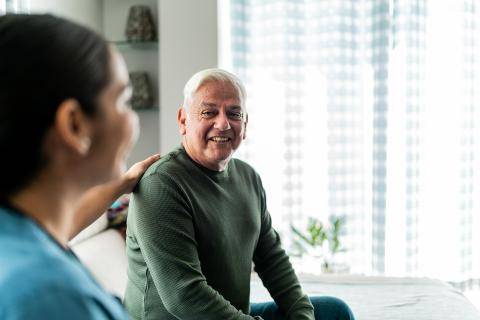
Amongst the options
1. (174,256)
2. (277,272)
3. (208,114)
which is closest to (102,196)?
(174,256)

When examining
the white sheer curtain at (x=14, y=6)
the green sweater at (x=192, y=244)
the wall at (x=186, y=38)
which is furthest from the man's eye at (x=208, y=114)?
the wall at (x=186, y=38)

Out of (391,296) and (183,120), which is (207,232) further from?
(391,296)

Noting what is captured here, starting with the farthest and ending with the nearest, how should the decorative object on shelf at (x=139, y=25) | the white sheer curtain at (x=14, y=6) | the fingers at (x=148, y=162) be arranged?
the decorative object on shelf at (x=139, y=25), the white sheer curtain at (x=14, y=6), the fingers at (x=148, y=162)

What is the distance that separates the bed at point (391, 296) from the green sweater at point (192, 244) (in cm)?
59

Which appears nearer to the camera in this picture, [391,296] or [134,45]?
[391,296]

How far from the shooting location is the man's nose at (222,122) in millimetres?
1472

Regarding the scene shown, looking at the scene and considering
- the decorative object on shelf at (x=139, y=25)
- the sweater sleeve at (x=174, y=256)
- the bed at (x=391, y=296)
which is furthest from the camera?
the decorative object on shelf at (x=139, y=25)

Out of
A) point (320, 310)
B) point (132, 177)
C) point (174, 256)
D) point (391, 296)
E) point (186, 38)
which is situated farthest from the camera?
point (186, 38)

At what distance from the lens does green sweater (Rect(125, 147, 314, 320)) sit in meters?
1.27

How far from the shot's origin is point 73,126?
563mm

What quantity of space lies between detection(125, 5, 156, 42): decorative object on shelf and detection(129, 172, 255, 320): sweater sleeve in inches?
83.3

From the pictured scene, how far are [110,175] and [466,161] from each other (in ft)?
10.9

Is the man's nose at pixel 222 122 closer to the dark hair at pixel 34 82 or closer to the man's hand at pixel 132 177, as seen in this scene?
the man's hand at pixel 132 177

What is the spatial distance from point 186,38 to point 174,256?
2.07 metres
